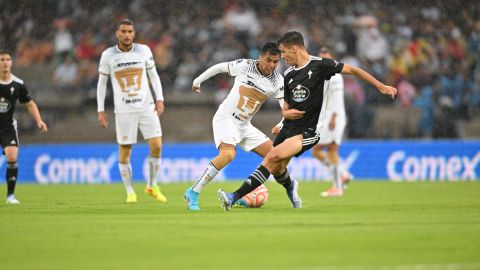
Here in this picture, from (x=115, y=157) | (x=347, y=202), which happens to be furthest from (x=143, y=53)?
(x=115, y=157)

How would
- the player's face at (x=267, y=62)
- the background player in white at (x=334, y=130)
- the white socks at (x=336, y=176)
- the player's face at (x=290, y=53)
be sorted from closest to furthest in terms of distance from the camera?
the player's face at (x=290, y=53)
the player's face at (x=267, y=62)
the white socks at (x=336, y=176)
the background player in white at (x=334, y=130)

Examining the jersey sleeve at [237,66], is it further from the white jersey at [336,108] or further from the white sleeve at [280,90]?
the white jersey at [336,108]

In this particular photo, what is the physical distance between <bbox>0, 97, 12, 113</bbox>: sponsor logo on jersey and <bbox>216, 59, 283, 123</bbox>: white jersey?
3.49 m

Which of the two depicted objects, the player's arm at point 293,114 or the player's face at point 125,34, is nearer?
the player's arm at point 293,114

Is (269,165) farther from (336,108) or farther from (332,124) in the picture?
(336,108)

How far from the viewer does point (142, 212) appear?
36.9 feet

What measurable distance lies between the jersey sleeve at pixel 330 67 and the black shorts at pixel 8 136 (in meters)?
4.92

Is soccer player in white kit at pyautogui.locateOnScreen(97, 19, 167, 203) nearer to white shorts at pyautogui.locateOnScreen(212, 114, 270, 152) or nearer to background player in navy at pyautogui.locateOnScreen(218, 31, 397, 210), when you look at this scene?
white shorts at pyautogui.locateOnScreen(212, 114, 270, 152)

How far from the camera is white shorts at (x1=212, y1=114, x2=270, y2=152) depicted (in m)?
11.6

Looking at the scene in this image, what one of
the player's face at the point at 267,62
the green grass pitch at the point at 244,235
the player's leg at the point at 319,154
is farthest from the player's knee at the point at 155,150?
the player's leg at the point at 319,154

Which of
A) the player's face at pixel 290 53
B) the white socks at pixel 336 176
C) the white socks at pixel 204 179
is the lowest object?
the white socks at pixel 336 176

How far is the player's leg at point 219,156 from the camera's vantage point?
11.3 metres

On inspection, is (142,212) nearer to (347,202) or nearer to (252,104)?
(252,104)

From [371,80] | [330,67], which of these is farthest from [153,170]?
[371,80]
